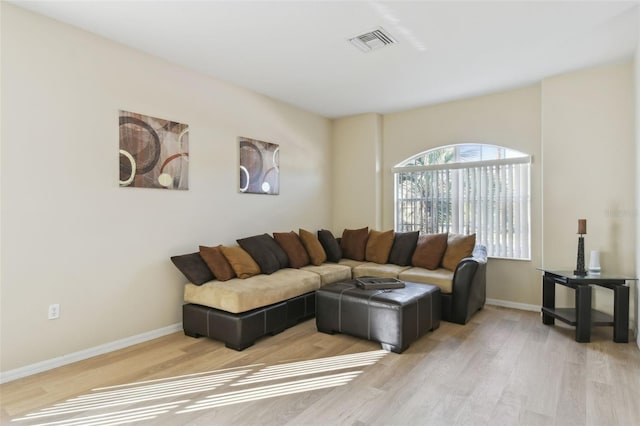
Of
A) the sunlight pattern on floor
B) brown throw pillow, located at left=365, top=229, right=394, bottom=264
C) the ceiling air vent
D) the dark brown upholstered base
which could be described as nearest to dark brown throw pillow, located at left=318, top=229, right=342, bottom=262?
brown throw pillow, located at left=365, top=229, right=394, bottom=264

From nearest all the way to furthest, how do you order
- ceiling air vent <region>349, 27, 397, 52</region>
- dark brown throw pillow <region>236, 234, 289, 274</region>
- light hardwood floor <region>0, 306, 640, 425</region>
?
light hardwood floor <region>0, 306, 640, 425</region>, ceiling air vent <region>349, 27, 397, 52</region>, dark brown throw pillow <region>236, 234, 289, 274</region>

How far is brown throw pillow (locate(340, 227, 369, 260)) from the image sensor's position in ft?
16.2

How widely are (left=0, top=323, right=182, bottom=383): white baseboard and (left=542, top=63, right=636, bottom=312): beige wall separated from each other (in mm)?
4109

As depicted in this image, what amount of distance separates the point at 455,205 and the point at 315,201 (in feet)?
6.59

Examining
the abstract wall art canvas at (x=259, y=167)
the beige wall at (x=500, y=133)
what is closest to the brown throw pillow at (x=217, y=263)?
the abstract wall art canvas at (x=259, y=167)

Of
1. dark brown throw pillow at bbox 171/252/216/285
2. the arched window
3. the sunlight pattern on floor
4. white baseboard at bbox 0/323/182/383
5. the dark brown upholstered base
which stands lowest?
the sunlight pattern on floor

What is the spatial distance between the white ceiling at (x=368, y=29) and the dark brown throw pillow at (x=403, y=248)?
1.85 meters

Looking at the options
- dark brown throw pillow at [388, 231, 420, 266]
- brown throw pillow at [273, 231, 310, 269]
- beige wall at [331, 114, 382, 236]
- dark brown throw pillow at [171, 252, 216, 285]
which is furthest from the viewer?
beige wall at [331, 114, 382, 236]

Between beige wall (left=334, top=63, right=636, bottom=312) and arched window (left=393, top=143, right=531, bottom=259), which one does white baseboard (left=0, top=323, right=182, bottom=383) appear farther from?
beige wall (left=334, top=63, right=636, bottom=312)

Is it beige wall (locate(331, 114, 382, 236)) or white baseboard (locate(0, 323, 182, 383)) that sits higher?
beige wall (locate(331, 114, 382, 236))

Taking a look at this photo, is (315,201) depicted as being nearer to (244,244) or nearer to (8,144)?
(244,244)

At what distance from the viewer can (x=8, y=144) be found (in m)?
2.50

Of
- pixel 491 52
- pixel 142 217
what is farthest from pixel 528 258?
pixel 142 217

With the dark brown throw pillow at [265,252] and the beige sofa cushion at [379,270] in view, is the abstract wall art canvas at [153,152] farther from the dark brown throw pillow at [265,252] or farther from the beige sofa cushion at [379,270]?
the beige sofa cushion at [379,270]
